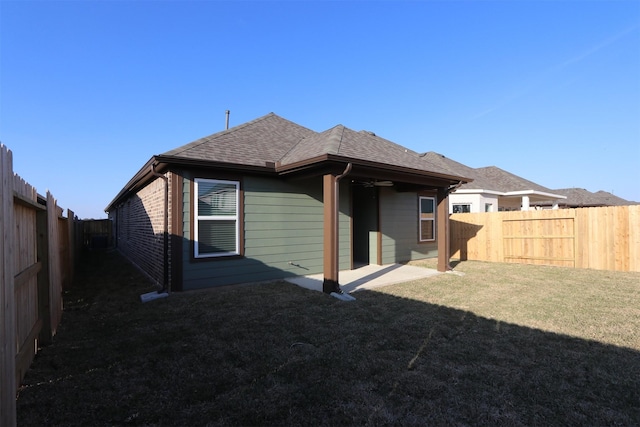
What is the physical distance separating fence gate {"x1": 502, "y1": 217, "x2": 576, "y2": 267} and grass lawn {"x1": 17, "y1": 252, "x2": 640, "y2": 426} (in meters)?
4.35

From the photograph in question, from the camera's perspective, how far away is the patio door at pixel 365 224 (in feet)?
33.1

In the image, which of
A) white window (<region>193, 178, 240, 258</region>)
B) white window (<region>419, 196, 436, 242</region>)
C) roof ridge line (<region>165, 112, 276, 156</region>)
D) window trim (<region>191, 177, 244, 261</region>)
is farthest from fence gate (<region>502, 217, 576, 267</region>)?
white window (<region>193, 178, 240, 258</region>)

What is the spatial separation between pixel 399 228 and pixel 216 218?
21.3 feet

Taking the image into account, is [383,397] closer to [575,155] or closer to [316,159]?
[316,159]

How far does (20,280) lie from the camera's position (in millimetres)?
2699

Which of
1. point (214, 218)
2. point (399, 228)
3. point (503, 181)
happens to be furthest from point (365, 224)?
point (503, 181)

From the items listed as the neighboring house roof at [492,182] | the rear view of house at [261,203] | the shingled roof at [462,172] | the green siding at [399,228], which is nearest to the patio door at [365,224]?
the rear view of house at [261,203]

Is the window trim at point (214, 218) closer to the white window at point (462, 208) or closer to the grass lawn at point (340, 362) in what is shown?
the grass lawn at point (340, 362)

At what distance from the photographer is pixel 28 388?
2.68 meters

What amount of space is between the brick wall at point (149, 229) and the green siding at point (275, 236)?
99 centimetres

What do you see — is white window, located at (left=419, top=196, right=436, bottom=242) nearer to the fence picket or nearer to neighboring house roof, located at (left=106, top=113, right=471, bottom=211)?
neighboring house roof, located at (left=106, top=113, right=471, bottom=211)

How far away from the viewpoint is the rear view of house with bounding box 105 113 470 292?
20.2ft

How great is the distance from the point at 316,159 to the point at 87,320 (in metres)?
4.66

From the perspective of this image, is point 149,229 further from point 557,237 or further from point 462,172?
point 462,172
